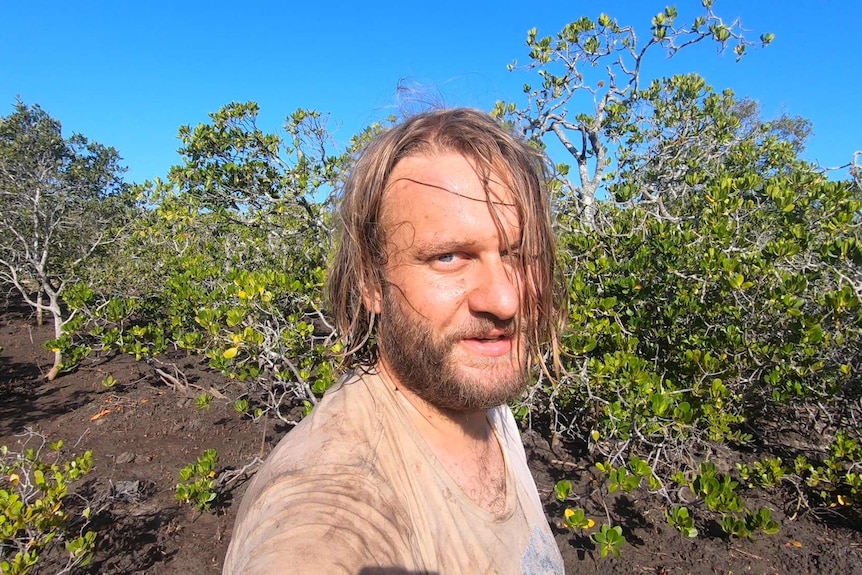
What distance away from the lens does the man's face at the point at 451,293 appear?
132 cm

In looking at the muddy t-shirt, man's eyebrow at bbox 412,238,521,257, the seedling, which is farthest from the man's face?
the seedling

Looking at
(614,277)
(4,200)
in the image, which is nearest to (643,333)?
(614,277)

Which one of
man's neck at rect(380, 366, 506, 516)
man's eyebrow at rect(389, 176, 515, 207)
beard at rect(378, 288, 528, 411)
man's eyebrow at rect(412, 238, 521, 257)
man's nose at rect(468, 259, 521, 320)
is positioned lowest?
man's neck at rect(380, 366, 506, 516)

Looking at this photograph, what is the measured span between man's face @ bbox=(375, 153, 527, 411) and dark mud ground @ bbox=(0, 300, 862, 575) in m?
2.90

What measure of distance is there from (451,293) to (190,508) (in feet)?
14.6

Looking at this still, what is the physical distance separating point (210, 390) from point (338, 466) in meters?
6.45

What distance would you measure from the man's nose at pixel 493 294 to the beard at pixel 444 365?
Answer: 0.12 ft

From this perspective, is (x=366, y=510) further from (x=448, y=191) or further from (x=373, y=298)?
(x=448, y=191)

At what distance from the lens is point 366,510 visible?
0.98m

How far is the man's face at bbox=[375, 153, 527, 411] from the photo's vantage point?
1.32 m

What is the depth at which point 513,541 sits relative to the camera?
4.31 ft

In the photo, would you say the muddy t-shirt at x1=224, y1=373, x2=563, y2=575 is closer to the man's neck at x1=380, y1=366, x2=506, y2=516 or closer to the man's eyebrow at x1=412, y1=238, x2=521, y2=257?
the man's neck at x1=380, y1=366, x2=506, y2=516

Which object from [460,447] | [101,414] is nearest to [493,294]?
[460,447]

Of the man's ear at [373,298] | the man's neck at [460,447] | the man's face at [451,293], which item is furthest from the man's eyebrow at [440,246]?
the man's neck at [460,447]
